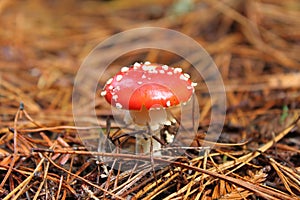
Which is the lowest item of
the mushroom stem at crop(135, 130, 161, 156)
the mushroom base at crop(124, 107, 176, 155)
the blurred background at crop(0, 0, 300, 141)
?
the mushroom stem at crop(135, 130, 161, 156)

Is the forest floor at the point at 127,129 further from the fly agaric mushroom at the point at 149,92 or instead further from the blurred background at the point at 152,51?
the fly agaric mushroom at the point at 149,92

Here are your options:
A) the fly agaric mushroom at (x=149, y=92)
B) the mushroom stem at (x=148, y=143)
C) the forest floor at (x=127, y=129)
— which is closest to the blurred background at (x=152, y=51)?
the forest floor at (x=127, y=129)

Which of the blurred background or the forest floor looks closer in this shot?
the forest floor

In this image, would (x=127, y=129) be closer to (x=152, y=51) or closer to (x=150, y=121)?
(x=150, y=121)

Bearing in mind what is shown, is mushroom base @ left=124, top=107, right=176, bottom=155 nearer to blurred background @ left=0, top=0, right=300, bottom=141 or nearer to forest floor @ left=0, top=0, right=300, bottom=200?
forest floor @ left=0, top=0, right=300, bottom=200

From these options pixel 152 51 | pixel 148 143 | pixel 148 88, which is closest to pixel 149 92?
pixel 148 88

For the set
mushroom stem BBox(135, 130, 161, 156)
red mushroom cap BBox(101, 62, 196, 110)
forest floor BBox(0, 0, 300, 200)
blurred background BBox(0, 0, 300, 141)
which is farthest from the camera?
blurred background BBox(0, 0, 300, 141)

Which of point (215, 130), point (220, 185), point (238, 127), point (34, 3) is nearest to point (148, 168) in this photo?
point (220, 185)

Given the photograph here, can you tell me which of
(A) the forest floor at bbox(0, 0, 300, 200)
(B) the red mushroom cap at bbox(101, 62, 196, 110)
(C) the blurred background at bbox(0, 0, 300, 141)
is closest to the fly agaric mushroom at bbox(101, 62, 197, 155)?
(B) the red mushroom cap at bbox(101, 62, 196, 110)
